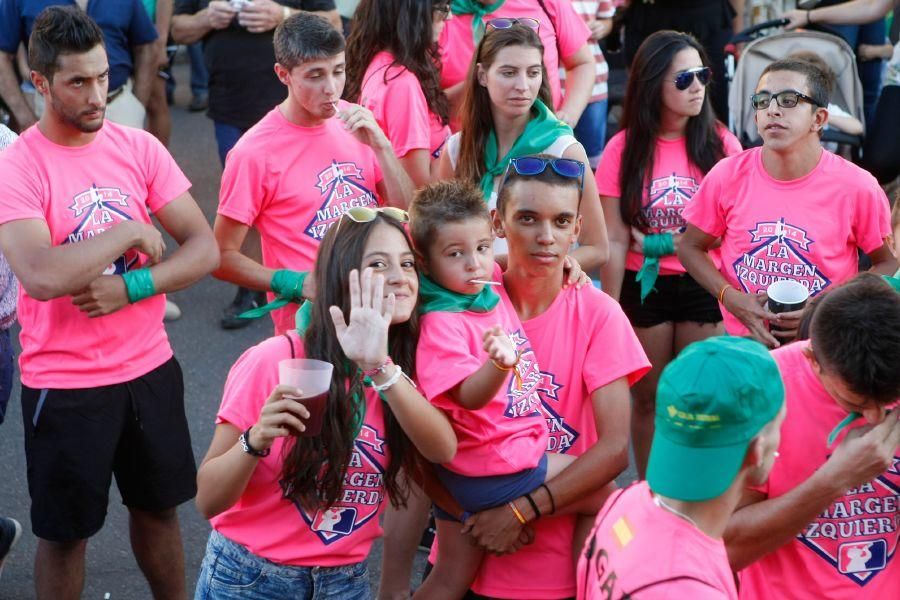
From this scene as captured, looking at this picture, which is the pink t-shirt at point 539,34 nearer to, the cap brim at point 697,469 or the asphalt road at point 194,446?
the asphalt road at point 194,446

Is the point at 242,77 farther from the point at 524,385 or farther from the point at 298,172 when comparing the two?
the point at 524,385

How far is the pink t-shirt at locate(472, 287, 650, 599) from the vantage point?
3.30 m

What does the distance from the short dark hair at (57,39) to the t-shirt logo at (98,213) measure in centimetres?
43

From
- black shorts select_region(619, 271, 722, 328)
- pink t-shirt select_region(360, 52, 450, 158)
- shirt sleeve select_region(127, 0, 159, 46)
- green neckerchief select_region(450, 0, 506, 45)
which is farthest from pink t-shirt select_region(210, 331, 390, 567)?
shirt sleeve select_region(127, 0, 159, 46)

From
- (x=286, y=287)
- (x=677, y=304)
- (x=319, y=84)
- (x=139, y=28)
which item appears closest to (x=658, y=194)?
(x=677, y=304)

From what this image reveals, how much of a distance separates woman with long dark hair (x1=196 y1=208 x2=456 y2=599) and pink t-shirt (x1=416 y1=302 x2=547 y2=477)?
0.08m

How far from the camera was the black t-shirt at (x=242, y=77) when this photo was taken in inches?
288

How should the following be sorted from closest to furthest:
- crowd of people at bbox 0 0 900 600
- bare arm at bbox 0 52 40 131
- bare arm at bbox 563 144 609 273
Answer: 1. crowd of people at bbox 0 0 900 600
2. bare arm at bbox 563 144 609 273
3. bare arm at bbox 0 52 40 131

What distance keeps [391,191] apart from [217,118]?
10.7ft

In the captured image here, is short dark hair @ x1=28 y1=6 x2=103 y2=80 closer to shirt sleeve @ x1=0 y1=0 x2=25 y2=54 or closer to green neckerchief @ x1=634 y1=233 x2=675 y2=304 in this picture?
green neckerchief @ x1=634 y1=233 x2=675 y2=304

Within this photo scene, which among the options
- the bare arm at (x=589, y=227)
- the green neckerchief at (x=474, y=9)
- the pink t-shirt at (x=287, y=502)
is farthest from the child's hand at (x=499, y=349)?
the green neckerchief at (x=474, y=9)

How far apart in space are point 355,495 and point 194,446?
2.91 metres

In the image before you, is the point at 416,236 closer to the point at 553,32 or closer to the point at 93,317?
the point at 93,317

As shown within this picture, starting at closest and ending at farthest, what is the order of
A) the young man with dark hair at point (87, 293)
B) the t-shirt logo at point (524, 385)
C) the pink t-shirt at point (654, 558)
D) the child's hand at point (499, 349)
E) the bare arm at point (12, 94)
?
the pink t-shirt at point (654, 558) → the child's hand at point (499, 349) → the t-shirt logo at point (524, 385) → the young man with dark hair at point (87, 293) → the bare arm at point (12, 94)
